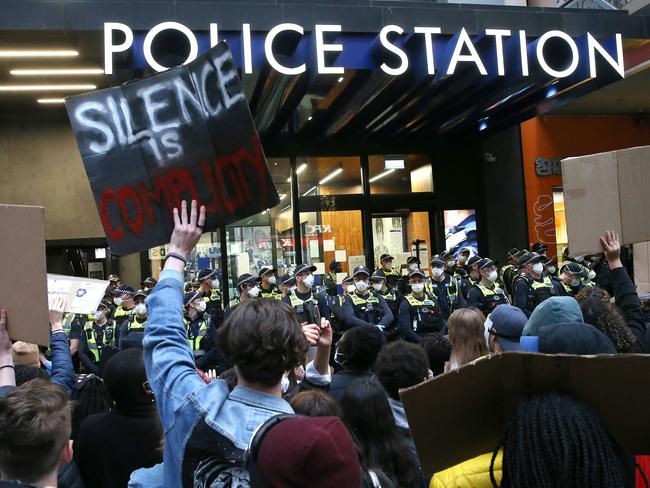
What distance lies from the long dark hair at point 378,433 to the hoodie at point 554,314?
850mm

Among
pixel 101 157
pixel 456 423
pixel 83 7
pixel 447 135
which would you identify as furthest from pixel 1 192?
pixel 456 423

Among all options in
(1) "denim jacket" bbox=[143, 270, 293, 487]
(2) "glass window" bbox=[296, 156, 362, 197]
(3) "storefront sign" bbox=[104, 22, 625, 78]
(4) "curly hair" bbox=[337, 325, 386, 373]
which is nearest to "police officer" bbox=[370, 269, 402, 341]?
(3) "storefront sign" bbox=[104, 22, 625, 78]

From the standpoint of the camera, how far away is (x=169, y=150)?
8.61 feet

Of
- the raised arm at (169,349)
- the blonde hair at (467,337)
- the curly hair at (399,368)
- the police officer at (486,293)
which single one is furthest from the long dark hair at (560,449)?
the police officer at (486,293)

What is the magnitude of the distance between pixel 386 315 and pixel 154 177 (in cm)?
771

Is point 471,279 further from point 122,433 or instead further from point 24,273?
point 24,273

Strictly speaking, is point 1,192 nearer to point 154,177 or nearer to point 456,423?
point 154,177

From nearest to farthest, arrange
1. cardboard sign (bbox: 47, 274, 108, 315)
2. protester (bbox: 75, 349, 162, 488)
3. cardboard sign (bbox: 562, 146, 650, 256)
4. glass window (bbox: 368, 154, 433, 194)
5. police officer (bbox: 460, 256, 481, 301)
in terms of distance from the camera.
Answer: protester (bbox: 75, 349, 162, 488) < cardboard sign (bbox: 562, 146, 650, 256) < cardboard sign (bbox: 47, 274, 108, 315) < police officer (bbox: 460, 256, 481, 301) < glass window (bbox: 368, 154, 433, 194)

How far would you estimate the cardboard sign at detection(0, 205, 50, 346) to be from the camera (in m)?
2.68

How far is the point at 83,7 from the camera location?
1209cm

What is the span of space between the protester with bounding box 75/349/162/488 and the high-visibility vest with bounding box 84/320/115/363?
22.0ft

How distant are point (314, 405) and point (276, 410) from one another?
1.82 feet

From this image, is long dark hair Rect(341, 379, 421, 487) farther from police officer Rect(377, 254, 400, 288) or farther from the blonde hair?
police officer Rect(377, 254, 400, 288)

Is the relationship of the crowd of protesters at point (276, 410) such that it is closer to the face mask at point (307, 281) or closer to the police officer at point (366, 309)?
the police officer at point (366, 309)
